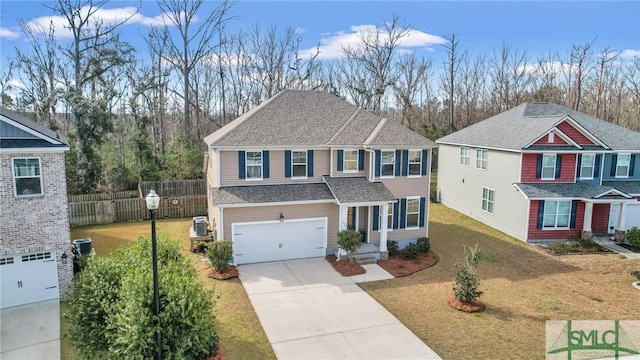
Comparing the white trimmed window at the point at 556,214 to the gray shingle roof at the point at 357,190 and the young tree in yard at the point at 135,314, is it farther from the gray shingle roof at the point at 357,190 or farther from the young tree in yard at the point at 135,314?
the young tree in yard at the point at 135,314

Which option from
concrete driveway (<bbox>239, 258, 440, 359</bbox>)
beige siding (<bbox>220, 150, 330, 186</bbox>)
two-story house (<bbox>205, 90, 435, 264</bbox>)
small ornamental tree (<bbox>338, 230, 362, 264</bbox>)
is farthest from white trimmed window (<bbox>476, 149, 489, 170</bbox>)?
concrete driveway (<bbox>239, 258, 440, 359</bbox>)

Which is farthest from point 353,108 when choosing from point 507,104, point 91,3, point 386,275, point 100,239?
point 507,104

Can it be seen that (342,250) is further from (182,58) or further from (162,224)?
(182,58)

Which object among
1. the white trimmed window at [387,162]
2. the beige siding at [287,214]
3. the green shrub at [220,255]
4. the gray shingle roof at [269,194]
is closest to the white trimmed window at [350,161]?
the white trimmed window at [387,162]

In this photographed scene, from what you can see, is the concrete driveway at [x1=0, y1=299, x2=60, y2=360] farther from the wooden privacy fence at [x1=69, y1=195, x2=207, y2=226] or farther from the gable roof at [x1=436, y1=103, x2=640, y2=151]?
the gable roof at [x1=436, y1=103, x2=640, y2=151]

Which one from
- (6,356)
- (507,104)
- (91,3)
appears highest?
(91,3)

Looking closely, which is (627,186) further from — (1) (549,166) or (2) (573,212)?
(1) (549,166)

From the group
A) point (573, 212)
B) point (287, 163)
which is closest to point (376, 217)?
point (287, 163)
